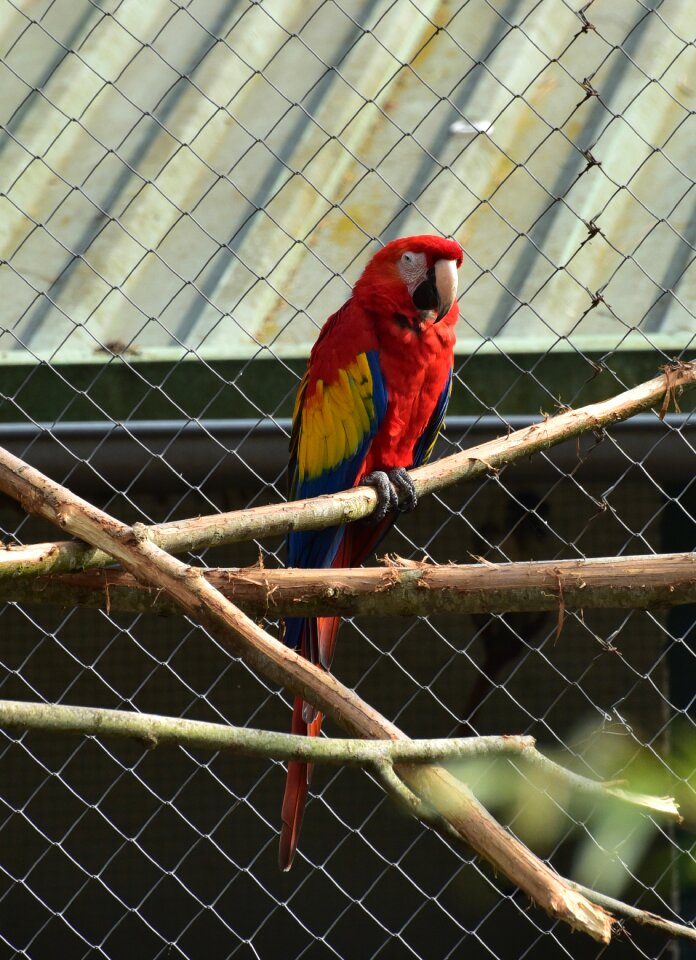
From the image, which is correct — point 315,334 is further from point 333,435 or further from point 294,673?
point 294,673

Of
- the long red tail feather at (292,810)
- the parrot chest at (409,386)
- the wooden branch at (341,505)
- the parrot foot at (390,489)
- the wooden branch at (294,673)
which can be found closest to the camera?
the wooden branch at (294,673)

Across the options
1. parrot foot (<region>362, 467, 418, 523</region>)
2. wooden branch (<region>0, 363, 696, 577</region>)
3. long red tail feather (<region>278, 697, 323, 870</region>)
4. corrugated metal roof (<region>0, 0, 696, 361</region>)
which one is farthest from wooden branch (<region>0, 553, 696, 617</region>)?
Result: corrugated metal roof (<region>0, 0, 696, 361</region>)

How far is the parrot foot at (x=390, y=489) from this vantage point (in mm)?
1712

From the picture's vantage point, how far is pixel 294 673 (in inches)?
37.0

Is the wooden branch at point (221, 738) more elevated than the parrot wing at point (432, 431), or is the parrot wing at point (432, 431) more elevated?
the parrot wing at point (432, 431)

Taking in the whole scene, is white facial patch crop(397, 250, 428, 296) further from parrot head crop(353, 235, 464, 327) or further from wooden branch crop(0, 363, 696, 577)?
wooden branch crop(0, 363, 696, 577)

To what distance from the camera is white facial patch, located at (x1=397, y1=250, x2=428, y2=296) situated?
5.74ft

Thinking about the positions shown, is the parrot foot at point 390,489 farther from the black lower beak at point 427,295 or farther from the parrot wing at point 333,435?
the black lower beak at point 427,295

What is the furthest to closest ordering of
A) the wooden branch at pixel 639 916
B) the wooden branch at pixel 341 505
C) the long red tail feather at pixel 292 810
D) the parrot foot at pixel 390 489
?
the parrot foot at pixel 390 489 < the long red tail feather at pixel 292 810 < the wooden branch at pixel 341 505 < the wooden branch at pixel 639 916

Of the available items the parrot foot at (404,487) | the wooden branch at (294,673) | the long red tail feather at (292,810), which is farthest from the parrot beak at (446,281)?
the wooden branch at (294,673)

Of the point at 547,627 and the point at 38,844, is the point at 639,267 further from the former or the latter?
the point at 38,844

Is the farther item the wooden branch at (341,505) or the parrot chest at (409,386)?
the parrot chest at (409,386)

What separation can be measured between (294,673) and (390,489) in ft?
2.66

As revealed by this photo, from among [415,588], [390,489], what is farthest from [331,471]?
[415,588]
